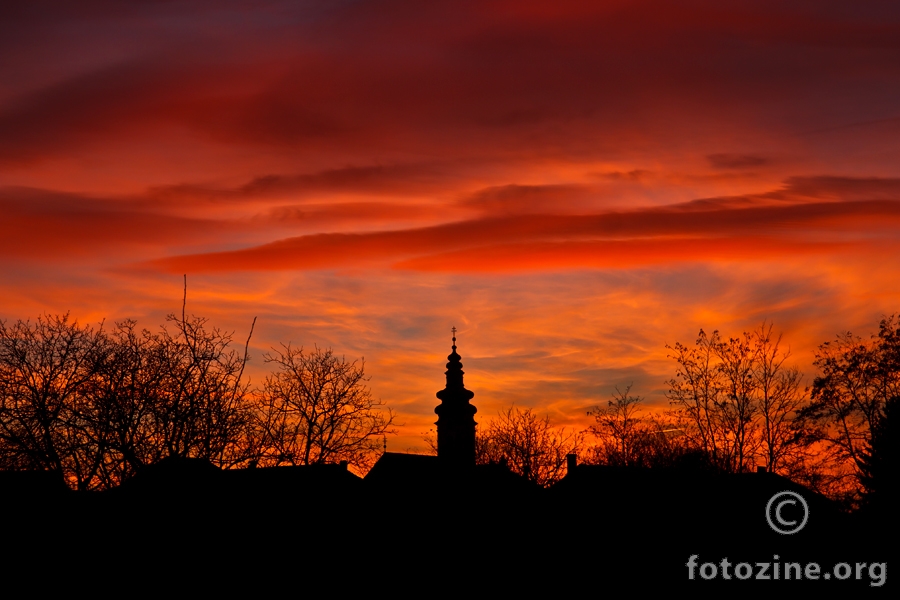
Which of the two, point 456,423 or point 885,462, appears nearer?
point 885,462

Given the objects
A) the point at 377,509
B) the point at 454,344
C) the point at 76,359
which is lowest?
the point at 377,509

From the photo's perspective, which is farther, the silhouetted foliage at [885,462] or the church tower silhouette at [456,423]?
the church tower silhouette at [456,423]

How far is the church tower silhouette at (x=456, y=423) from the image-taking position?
225 ft

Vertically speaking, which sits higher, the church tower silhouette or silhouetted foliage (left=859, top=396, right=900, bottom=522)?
the church tower silhouette

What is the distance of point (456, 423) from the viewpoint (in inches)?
2714

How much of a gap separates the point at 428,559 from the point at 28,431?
1945 centimetres

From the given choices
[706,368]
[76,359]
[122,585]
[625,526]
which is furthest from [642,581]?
[76,359]

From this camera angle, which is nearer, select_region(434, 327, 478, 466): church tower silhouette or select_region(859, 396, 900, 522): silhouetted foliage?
select_region(859, 396, 900, 522): silhouetted foliage

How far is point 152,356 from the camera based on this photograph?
47688mm

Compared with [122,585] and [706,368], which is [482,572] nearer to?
[122,585]

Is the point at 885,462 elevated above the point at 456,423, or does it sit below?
below

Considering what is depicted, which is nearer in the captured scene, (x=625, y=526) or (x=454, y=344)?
(x=625, y=526)

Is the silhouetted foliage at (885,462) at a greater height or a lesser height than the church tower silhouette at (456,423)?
lesser

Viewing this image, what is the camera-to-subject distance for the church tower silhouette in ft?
225
